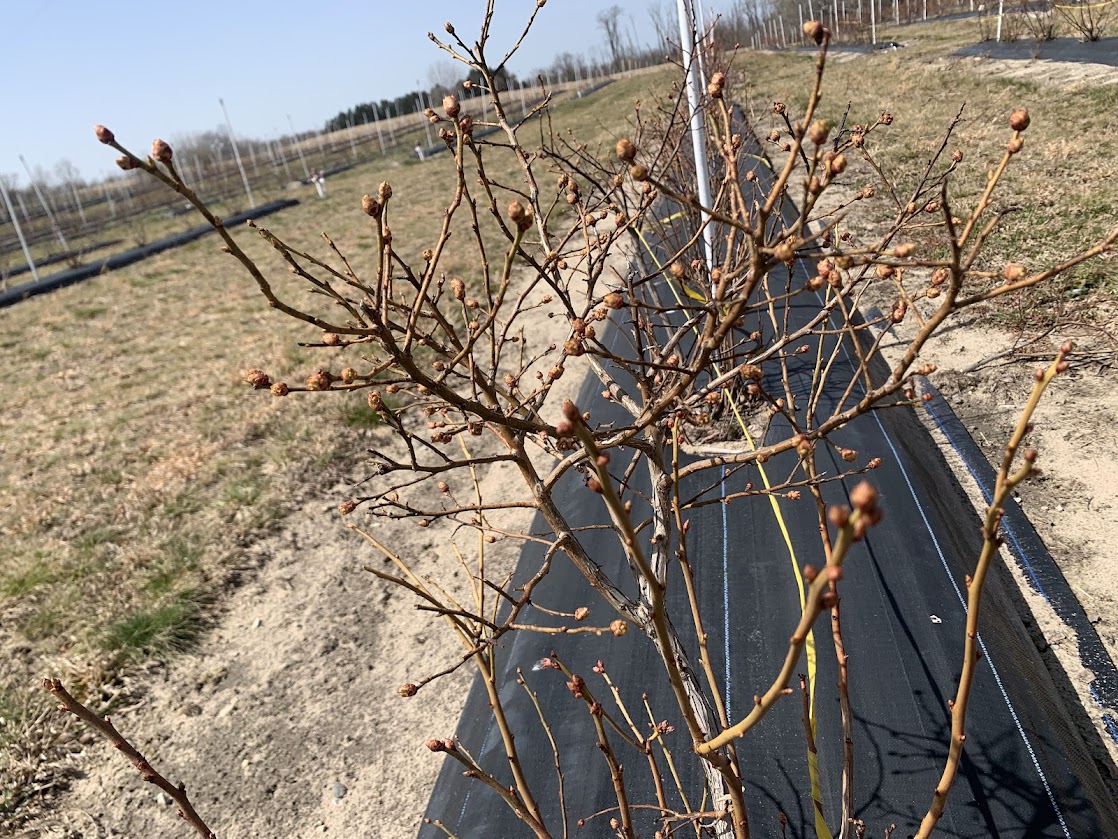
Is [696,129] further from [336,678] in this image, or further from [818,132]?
[818,132]

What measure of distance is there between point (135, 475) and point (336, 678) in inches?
117

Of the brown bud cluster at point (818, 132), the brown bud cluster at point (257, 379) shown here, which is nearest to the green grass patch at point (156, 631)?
the brown bud cluster at point (257, 379)

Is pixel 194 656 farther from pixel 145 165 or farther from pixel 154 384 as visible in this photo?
pixel 154 384

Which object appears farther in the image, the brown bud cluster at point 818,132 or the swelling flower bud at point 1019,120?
the swelling flower bud at point 1019,120

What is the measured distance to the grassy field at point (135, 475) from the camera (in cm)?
344

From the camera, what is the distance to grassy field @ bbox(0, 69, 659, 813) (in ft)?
11.3

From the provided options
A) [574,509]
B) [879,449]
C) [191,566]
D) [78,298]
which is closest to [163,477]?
[191,566]

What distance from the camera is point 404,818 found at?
253 centimetres

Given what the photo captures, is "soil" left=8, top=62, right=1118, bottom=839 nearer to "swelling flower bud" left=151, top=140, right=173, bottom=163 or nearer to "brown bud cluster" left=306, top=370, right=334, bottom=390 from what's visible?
"brown bud cluster" left=306, top=370, right=334, bottom=390

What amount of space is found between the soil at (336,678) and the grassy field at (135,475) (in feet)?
0.79

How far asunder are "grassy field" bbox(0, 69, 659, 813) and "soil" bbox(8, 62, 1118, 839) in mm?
242

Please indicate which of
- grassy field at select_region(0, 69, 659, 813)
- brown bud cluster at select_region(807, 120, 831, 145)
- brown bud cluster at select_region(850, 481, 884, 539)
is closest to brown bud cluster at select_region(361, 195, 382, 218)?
brown bud cluster at select_region(807, 120, 831, 145)

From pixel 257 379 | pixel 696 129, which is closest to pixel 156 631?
pixel 257 379

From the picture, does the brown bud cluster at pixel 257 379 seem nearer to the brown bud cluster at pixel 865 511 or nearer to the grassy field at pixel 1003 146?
the brown bud cluster at pixel 865 511
